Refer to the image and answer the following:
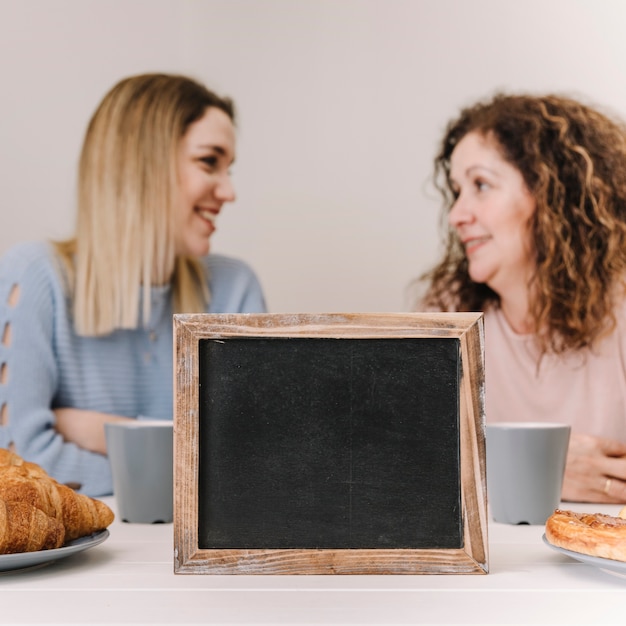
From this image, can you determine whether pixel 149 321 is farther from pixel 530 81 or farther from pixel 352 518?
pixel 352 518

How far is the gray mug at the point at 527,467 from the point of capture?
0.91m

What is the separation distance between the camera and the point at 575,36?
6.11 ft

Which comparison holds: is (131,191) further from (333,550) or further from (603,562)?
(603,562)

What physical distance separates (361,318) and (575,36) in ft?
4.76

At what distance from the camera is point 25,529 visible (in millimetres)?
655

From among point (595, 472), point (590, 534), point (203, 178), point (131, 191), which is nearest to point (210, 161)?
point (203, 178)

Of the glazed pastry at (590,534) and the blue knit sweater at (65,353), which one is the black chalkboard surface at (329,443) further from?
the blue knit sweater at (65,353)

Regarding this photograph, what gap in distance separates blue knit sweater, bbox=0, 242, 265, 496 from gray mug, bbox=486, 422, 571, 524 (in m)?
1.11

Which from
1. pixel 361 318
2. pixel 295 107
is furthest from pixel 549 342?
pixel 361 318

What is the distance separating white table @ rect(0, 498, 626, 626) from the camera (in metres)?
0.54

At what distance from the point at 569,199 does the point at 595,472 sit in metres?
0.77

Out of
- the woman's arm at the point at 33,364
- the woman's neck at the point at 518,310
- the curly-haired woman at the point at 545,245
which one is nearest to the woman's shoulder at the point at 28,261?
the woman's arm at the point at 33,364

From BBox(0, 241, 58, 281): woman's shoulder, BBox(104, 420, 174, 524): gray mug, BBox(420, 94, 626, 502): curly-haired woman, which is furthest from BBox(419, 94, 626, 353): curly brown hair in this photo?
BBox(104, 420, 174, 524): gray mug

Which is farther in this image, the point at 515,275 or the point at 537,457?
the point at 515,275
